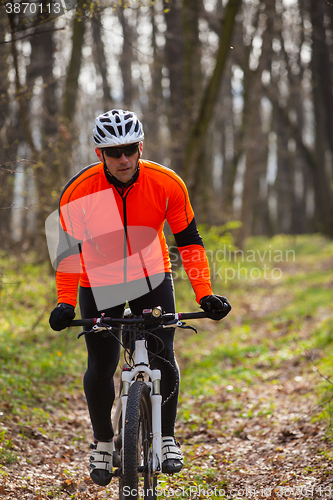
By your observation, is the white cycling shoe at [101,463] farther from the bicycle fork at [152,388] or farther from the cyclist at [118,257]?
the bicycle fork at [152,388]

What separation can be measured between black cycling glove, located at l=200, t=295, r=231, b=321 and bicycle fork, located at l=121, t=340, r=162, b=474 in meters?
0.54

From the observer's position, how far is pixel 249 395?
628 centimetres

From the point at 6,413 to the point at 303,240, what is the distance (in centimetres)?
2208

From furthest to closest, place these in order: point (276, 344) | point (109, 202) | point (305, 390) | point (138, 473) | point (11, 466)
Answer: point (276, 344)
point (305, 390)
point (11, 466)
point (109, 202)
point (138, 473)

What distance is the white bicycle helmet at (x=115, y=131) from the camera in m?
3.21

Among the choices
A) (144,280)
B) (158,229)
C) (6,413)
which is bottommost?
(6,413)

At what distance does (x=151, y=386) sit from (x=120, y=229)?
1.16 m

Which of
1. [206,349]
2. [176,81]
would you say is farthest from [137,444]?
[176,81]

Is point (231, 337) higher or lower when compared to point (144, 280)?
lower

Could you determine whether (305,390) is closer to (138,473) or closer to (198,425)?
(198,425)

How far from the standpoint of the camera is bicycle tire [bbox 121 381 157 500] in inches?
113

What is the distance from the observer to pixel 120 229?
348 cm

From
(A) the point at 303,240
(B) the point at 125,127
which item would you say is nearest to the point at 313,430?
(B) the point at 125,127
